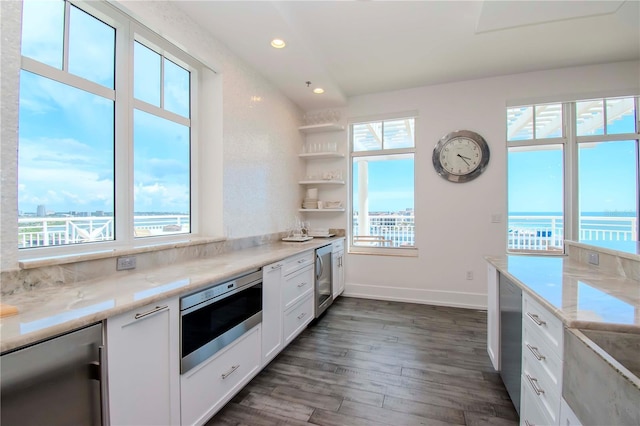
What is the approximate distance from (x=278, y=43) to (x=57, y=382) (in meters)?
2.78

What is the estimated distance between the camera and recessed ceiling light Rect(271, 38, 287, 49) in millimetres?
2594

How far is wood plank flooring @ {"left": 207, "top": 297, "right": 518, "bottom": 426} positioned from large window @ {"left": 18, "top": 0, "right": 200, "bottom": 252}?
4.90ft

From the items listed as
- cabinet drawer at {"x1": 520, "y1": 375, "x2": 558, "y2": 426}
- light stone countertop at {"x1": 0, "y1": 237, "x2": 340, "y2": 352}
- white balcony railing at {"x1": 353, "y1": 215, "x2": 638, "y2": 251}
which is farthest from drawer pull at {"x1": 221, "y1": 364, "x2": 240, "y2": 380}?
white balcony railing at {"x1": 353, "y1": 215, "x2": 638, "y2": 251}

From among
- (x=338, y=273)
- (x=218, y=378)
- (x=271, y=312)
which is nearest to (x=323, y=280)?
(x=338, y=273)

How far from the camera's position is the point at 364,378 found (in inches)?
85.9

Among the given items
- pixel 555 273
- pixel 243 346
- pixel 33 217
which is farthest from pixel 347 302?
pixel 33 217

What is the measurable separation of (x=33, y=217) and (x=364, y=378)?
2.37 metres

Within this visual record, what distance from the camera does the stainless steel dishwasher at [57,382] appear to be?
2.84 feet

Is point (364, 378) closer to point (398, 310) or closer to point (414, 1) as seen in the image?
point (398, 310)

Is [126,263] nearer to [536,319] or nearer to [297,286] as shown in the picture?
[297,286]

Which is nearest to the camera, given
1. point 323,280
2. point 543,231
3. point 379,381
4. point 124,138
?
point 124,138

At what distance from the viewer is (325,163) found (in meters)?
4.46

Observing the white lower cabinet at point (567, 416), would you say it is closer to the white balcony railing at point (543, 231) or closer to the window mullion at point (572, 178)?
the white balcony railing at point (543, 231)

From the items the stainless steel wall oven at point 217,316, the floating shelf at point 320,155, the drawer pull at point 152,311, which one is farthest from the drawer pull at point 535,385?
the floating shelf at point 320,155
